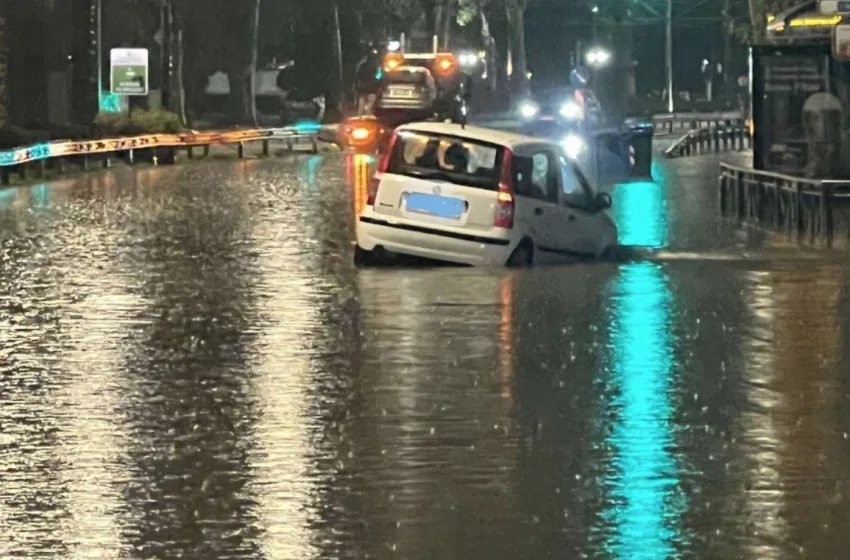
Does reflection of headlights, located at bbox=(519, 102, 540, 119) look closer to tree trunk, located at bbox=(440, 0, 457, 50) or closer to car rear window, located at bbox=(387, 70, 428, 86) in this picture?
car rear window, located at bbox=(387, 70, 428, 86)

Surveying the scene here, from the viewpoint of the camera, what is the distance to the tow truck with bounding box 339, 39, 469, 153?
159ft

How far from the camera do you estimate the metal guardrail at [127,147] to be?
3628 cm

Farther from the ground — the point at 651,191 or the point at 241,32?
the point at 241,32

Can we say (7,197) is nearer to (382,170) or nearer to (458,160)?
(382,170)

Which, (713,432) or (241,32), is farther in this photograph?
(241,32)

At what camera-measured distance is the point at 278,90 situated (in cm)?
8650

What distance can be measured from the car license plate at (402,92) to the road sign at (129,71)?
265 inches

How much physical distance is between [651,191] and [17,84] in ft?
85.6

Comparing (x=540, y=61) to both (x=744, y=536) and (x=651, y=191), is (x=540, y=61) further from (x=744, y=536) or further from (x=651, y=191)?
(x=744, y=536)

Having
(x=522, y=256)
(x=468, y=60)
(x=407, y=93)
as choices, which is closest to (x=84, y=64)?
(x=407, y=93)

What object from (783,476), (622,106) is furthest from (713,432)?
(622,106)

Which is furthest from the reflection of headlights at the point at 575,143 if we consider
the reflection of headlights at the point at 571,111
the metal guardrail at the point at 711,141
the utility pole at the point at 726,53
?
the utility pole at the point at 726,53

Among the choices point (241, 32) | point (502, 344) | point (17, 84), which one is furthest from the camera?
point (241, 32)

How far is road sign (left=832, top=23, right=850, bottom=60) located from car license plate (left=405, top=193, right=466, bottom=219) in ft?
20.8
